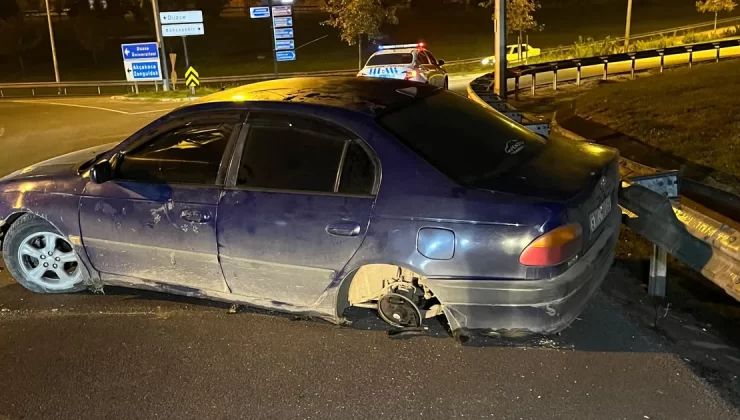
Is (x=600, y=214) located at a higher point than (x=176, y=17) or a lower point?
lower

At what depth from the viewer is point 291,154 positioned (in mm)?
4160

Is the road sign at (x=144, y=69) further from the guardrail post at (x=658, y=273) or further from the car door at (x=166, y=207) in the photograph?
the guardrail post at (x=658, y=273)

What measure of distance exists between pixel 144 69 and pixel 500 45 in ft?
70.6

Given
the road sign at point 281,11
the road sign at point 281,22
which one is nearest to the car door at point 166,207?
the road sign at point 281,11

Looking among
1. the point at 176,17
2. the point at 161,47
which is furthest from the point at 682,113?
the point at 176,17

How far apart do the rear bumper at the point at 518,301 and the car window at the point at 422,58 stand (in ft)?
52.2

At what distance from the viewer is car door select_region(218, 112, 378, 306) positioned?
12.9ft

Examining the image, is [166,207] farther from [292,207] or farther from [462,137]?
[462,137]

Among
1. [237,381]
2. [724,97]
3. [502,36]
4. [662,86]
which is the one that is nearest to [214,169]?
[237,381]

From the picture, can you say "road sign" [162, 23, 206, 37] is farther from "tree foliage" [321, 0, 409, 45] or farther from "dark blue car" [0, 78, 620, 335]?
"dark blue car" [0, 78, 620, 335]

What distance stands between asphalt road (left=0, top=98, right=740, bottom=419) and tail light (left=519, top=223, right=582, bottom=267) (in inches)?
26.4

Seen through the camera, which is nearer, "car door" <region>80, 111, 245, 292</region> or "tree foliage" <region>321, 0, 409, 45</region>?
"car door" <region>80, 111, 245, 292</region>

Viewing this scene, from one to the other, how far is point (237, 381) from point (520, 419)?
1627 millimetres

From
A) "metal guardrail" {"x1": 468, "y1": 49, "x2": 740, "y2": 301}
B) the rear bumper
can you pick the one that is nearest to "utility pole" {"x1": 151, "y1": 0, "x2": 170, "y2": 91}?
"metal guardrail" {"x1": 468, "y1": 49, "x2": 740, "y2": 301}
